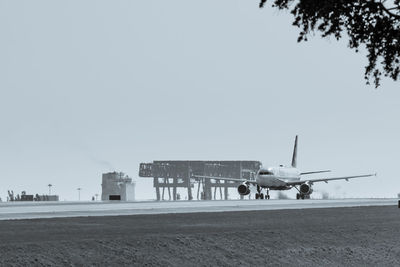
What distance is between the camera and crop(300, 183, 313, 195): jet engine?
10245 centimetres

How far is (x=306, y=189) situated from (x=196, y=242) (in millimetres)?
71806

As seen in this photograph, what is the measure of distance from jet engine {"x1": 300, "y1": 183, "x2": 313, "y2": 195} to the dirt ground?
185ft

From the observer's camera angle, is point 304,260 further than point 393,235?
No

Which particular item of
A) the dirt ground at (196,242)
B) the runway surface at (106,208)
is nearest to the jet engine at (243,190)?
the runway surface at (106,208)

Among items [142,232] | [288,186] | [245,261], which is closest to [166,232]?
[142,232]

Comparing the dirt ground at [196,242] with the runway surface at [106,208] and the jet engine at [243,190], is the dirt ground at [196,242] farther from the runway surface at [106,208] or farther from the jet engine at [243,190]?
the jet engine at [243,190]

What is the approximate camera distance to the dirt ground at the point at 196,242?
27.6 meters

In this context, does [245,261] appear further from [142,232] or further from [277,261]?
[142,232]

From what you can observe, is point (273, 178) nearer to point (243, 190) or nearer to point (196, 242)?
point (243, 190)

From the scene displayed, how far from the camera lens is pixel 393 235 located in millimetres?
40812

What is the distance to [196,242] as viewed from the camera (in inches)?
1264

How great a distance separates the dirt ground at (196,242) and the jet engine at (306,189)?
56.3 meters

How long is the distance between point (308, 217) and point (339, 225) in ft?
25.2

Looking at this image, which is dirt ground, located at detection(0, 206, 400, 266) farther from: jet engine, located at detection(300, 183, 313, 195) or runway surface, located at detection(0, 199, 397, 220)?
jet engine, located at detection(300, 183, 313, 195)
